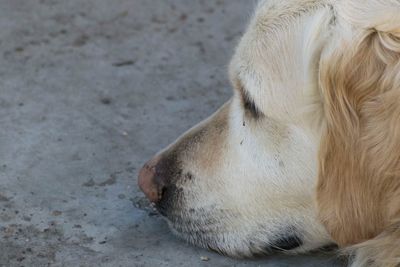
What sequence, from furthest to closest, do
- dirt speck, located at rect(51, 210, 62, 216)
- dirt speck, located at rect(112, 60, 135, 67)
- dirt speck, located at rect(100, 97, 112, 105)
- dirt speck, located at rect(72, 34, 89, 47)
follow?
dirt speck, located at rect(72, 34, 89, 47) < dirt speck, located at rect(112, 60, 135, 67) < dirt speck, located at rect(100, 97, 112, 105) < dirt speck, located at rect(51, 210, 62, 216)

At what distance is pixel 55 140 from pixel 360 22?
1.85m

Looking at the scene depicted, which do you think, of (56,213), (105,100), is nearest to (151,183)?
(56,213)

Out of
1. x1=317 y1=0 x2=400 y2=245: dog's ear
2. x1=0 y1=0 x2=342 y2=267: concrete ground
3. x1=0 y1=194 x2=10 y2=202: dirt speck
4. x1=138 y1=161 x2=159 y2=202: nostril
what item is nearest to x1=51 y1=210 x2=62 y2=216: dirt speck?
x1=0 y1=0 x2=342 y2=267: concrete ground

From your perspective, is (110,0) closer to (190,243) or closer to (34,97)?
(34,97)

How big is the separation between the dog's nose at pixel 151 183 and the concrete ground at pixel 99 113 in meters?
0.20

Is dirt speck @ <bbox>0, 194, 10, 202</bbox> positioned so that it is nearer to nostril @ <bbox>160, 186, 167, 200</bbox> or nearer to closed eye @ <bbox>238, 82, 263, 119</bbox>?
nostril @ <bbox>160, 186, 167, 200</bbox>

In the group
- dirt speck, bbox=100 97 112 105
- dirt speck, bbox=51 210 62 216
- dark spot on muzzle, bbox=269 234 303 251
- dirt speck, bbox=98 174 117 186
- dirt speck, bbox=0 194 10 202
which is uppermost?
dark spot on muzzle, bbox=269 234 303 251

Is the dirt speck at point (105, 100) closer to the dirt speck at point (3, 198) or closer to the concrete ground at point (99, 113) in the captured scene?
the concrete ground at point (99, 113)

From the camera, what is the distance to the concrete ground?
13.3 feet

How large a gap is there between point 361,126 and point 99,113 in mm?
1970

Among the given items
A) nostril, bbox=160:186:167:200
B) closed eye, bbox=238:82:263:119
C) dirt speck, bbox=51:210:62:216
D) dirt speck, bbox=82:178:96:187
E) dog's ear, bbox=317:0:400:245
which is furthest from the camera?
dirt speck, bbox=82:178:96:187

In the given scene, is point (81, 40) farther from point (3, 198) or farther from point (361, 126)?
point (361, 126)

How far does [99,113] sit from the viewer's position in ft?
16.6

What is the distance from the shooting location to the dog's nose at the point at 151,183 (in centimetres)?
402
